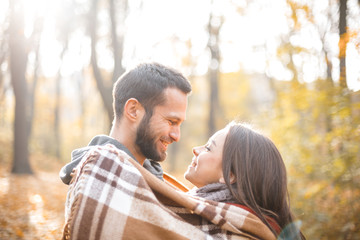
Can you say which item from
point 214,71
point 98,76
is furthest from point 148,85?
point 214,71

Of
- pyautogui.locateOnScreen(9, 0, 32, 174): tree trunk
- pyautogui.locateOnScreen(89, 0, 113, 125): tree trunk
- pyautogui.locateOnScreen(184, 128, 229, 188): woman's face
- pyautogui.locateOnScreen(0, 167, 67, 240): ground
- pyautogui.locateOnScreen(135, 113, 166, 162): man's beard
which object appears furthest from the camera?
pyautogui.locateOnScreen(9, 0, 32, 174): tree trunk

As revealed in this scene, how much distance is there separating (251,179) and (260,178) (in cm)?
7

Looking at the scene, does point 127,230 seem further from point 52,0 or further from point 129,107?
point 52,0

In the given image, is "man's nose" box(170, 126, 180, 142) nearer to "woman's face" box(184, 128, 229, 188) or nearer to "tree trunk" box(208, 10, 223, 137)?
"woman's face" box(184, 128, 229, 188)

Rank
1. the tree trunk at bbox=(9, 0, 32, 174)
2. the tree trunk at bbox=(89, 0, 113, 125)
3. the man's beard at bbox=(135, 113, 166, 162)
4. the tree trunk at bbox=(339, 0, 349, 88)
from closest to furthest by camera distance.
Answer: the man's beard at bbox=(135, 113, 166, 162) < the tree trunk at bbox=(339, 0, 349, 88) < the tree trunk at bbox=(89, 0, 113, 125) < the tree trunk at bbox=(9, 0, 32, 174)

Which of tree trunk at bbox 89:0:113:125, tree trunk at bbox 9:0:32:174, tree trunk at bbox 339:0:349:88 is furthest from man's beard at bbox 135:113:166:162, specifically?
tree trunk at bbox 9:0:32:174

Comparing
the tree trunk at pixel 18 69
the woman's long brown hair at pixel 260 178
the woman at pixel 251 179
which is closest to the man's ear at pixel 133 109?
the woman at pixel 251 179

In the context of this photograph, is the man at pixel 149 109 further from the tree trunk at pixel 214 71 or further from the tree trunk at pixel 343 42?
the tree trunk at pixel 214 71

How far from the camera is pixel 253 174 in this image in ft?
7.46

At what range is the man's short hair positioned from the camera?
293 cm

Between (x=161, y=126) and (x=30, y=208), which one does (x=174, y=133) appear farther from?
(x=30, y=208)

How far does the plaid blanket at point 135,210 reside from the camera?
5.71 ft

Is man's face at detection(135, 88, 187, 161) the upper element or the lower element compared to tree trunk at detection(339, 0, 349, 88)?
lower

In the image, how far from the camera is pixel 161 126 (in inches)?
116
